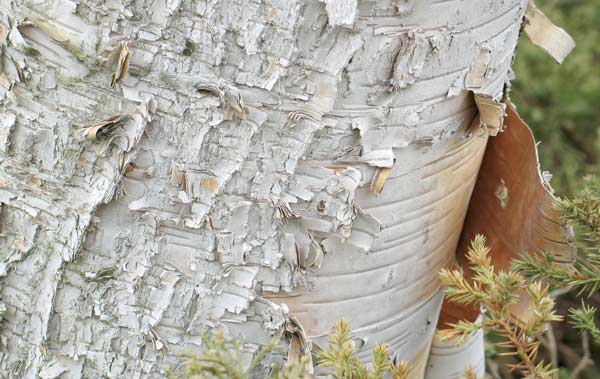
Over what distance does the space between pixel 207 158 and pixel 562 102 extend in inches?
83.1

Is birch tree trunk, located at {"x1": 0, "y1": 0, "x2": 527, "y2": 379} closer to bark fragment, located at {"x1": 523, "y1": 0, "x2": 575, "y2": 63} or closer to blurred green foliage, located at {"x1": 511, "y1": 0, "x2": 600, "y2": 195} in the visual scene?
bark fragment, located at {"x1": 523, "y1": 0, "x2": 575, "y2": 63}

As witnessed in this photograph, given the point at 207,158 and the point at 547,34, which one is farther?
the point at 547,34

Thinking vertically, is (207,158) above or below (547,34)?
below

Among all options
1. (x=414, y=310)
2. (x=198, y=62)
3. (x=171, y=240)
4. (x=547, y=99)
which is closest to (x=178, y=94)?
(x=198, y=62)

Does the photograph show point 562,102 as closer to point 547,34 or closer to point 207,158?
point 547,34

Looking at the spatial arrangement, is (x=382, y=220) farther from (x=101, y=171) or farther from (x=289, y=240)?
(x=101, y=171)

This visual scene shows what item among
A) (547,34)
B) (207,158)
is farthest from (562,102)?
(207,158)

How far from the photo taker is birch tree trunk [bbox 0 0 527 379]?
0.73 m

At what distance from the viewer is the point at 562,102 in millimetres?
2590

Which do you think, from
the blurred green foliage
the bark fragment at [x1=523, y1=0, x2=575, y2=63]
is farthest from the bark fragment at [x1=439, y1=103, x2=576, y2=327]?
the blurred green foliage

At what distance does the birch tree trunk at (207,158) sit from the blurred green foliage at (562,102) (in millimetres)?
1722

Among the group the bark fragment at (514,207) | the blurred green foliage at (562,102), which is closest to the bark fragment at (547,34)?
the bark fragment at (514,207)

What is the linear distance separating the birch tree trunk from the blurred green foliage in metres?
1.72

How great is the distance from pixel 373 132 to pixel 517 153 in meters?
0.33
